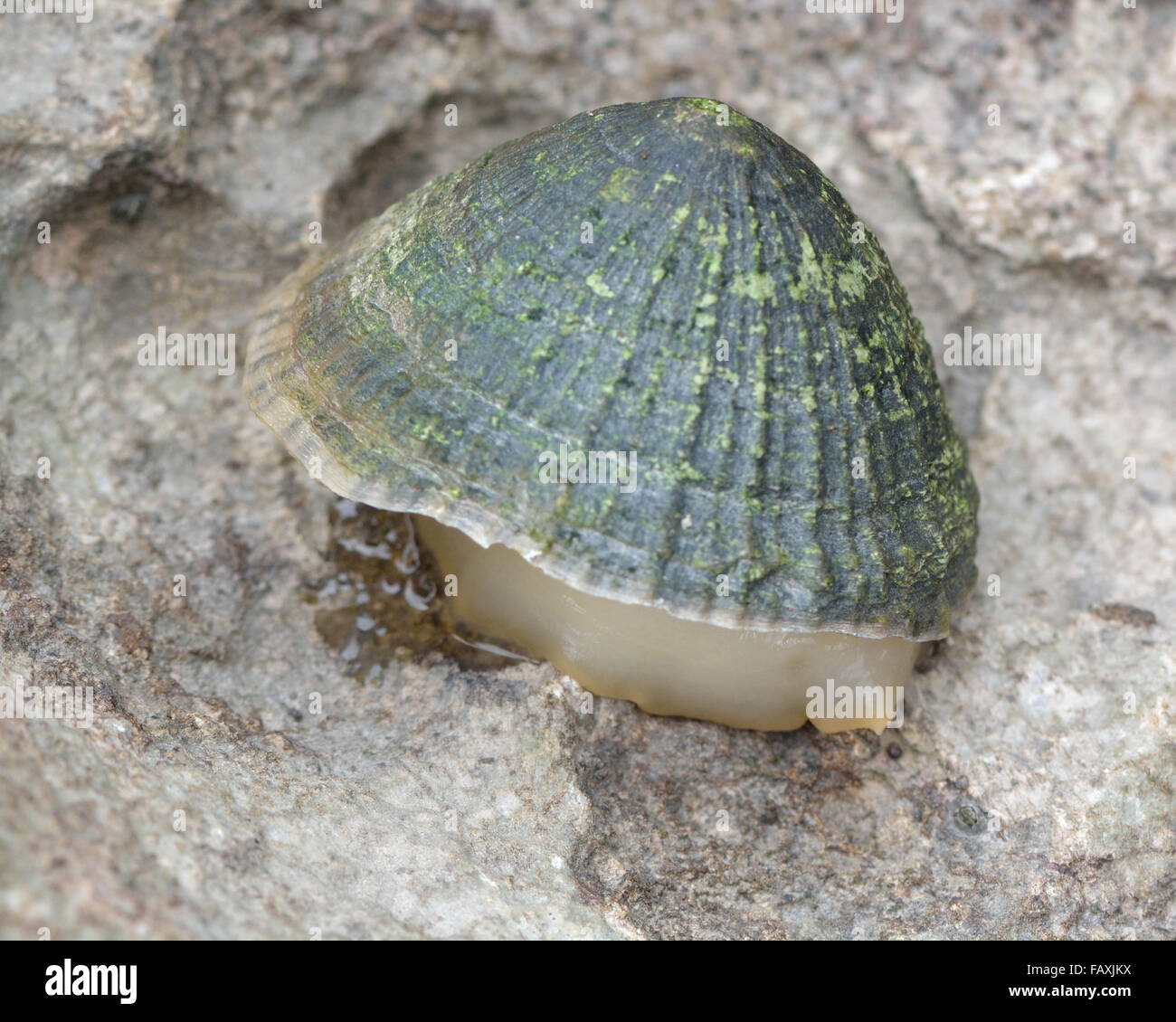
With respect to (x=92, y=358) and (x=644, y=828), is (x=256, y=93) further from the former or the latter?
(x=644, y=828)
